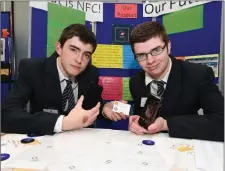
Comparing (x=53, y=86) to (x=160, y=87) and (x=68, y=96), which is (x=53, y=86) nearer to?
(x=68, y=96)

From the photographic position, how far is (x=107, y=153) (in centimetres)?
70

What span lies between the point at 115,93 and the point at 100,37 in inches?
17.1

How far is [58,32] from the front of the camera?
5.82ft

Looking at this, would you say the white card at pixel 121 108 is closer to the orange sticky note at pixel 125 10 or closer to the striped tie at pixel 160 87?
the striped tie at pixel 160 87

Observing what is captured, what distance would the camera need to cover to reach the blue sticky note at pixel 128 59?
1.72 meters

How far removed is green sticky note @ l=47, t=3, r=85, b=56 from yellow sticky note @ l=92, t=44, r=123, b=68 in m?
0.25

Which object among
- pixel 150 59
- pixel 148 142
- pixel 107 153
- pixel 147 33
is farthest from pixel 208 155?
pixel 147 33

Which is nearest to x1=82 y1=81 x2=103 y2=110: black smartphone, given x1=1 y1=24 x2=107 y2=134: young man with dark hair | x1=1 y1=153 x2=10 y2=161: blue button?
x1=1 y1=24 x2=107 y2=134: young man with dark hair

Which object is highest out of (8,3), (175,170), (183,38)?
(8,3)

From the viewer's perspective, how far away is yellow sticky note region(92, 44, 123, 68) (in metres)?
1.74

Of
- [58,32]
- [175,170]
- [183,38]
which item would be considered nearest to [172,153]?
[175,170]

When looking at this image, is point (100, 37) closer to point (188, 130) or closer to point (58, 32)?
point (58, 32)

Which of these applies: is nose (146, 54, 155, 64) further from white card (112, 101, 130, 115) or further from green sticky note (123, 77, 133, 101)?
green sticky note (123, 77, 133, 101)

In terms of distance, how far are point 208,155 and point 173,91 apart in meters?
0.45
